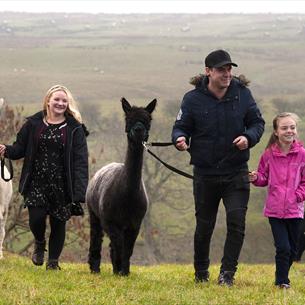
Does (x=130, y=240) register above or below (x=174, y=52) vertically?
below

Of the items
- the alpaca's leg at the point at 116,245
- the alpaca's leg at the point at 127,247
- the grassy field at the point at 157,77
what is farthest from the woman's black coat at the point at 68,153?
the grassy field at the point at 157,77

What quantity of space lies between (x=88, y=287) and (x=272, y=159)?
116 inches

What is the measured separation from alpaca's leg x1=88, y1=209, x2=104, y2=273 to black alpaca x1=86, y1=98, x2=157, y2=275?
2 cm

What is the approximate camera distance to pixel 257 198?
44969 mm

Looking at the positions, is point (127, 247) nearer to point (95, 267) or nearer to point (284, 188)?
point (95, 267)

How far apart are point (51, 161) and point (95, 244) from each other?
6.08 feet

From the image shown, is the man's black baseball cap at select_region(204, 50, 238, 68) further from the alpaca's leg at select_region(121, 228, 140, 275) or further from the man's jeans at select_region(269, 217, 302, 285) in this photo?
the alpaca's leg at select_region(121, 228, 140, 275)

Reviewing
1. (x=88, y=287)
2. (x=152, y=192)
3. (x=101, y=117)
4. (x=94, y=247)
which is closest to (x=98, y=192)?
(x=94, y=247)

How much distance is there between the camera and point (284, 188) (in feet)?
27.5

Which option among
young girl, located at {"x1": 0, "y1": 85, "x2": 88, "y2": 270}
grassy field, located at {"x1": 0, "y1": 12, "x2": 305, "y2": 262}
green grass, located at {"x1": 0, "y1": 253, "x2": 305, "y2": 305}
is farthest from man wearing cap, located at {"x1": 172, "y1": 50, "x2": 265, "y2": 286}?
grassy field, located at {"x1": 0, "y1": 12, "x2": 305, "y2": 262}

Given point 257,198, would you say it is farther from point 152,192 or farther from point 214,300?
point 214,300

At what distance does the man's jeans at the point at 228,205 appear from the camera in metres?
8.27

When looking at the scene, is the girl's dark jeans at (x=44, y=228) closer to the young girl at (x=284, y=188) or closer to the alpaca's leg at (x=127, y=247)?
the alpaca's leg at (x=127, y=247)

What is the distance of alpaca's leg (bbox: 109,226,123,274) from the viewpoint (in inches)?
370
